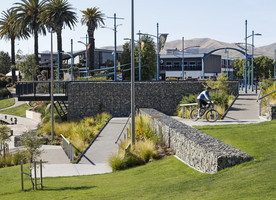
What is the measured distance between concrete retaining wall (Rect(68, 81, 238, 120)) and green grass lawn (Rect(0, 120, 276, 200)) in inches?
809

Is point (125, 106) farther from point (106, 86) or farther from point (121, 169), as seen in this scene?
point (121, 169)

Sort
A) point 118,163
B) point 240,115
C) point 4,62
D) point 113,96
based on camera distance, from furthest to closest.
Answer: point 4,62
point 113,96
point 240,115
point 118,163

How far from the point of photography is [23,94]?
36062mm

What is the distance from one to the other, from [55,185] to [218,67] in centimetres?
10172

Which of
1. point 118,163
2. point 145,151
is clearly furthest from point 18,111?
point 145,151

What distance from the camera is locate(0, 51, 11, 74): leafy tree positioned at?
372ft

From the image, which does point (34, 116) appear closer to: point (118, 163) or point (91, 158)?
point (91, 158)

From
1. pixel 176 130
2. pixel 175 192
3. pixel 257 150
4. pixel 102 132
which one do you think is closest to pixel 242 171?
pixel 175 192

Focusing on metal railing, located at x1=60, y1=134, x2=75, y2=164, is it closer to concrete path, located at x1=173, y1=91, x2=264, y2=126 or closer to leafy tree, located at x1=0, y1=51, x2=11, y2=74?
concrete path, located at x1=173, y1=91, x2=264, y2=126

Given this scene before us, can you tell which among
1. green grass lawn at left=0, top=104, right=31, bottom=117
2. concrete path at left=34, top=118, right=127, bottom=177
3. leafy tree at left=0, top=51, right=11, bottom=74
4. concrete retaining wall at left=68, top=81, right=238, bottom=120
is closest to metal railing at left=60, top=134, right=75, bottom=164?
concrete path at left=34, top=118, right=127, bottom=177

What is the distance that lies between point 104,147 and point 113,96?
1586 centimetres

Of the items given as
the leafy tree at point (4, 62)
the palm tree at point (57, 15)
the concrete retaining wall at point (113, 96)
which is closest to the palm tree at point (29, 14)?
the palm tree at point (57, 15)

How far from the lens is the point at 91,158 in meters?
19.7

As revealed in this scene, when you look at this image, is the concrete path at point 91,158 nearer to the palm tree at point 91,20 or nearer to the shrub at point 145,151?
the shrub at point 145,151
